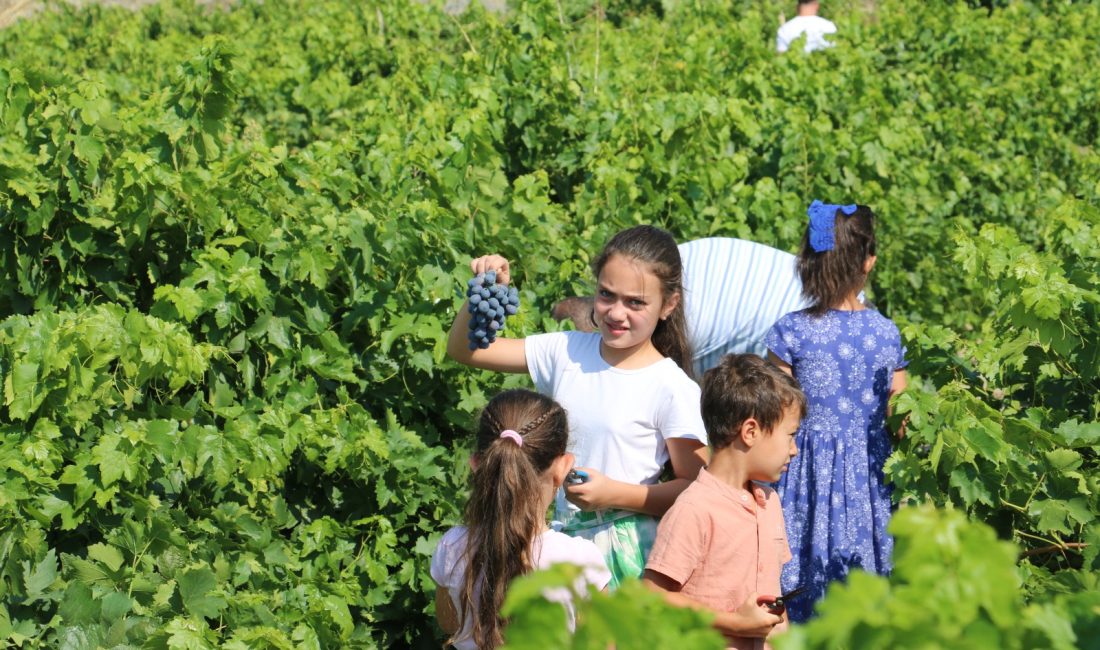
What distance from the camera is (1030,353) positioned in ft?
10.3

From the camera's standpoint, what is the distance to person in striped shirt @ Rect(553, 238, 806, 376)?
11.3 ft

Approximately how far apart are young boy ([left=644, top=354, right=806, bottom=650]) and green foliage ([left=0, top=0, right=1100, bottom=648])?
41 centimetres

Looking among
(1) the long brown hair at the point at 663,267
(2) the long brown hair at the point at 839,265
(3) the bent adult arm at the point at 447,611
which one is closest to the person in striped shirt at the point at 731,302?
(2) the long brown hair at the point at 839,265

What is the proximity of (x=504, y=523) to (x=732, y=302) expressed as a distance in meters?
1.38

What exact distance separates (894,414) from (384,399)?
63.7 inches

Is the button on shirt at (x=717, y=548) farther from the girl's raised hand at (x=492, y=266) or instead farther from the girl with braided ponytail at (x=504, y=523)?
the girl's raised hand at (x=492, y=266)

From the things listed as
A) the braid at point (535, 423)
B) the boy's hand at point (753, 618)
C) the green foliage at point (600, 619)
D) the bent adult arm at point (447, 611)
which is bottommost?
the bent adult arm at point (447, 611)

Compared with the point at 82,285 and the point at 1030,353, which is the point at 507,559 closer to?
the point at 1030,353

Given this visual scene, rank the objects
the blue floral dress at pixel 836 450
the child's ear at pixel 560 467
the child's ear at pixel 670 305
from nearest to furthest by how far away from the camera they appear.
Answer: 1. the child's ear at pixel 560 467
2. the child's ear at pixel 670 305
3. the blue floral dress at pixel 836 450

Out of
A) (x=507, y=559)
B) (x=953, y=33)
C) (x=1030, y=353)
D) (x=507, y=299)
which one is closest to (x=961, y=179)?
(x=953, y=33)

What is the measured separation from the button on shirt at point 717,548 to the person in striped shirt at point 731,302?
0.88 meters

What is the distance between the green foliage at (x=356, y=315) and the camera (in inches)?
109

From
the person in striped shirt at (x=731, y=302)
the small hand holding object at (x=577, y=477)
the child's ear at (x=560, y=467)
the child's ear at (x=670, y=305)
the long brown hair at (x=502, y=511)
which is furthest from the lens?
the person in striped shirt at (x=731, y=302)

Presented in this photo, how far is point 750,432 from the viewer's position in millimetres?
2605
